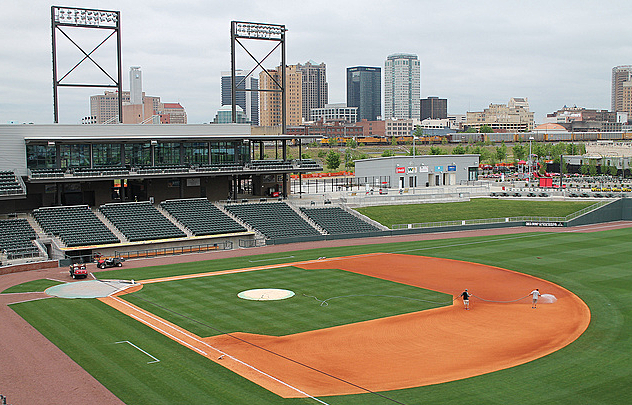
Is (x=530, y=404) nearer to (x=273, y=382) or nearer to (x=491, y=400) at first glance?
(x=491, y=400)

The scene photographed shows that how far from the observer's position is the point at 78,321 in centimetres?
3073

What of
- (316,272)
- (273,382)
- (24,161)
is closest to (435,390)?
(273,382)

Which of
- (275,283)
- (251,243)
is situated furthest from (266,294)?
(251,243)

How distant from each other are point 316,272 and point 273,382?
2149 centimetres

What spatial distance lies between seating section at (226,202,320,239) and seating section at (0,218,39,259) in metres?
20.4

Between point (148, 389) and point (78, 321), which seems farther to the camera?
point (78, 321)

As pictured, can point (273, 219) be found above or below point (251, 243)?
above

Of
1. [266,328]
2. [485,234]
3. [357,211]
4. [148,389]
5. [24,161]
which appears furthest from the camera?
[357,211]

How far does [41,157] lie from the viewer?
58250 mm

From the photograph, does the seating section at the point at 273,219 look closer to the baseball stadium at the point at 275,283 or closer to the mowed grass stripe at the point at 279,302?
the baseball stadium at the point at 275,283

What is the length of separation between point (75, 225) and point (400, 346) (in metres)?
37.2

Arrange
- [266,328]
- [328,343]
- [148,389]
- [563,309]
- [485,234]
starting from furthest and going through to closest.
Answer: [485,234]
[563,309]
[266,328]
[328,343]
[148,389]

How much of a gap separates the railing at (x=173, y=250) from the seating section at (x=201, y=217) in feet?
5.17

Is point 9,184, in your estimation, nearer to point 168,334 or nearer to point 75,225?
point 75,225
